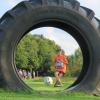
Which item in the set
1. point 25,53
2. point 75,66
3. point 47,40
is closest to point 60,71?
point 75,66

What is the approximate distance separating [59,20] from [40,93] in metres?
1.64

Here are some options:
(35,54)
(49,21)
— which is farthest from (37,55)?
(49,21)

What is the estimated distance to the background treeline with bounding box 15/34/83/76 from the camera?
198 ft

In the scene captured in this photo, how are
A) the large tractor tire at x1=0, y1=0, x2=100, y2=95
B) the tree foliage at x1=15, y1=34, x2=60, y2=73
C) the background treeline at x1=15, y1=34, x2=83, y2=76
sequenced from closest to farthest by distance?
the large tractor tire at x1=0, y1=0, x2=100, y2=95, the background treeline at x1=15, y1=34, x2=83, y2=76, the tree foliage at x1=15, y1=34, x2=60, y2=73

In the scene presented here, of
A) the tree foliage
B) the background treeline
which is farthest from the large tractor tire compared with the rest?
the tree foliage

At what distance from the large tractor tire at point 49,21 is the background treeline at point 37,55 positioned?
4407 centimetres

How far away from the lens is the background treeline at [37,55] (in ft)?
198

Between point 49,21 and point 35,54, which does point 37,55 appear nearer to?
point 35,54

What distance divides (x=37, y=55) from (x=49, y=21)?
5554cm

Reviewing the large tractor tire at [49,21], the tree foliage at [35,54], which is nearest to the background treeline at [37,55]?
the tree foliage at [35,54]

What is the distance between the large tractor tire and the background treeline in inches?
1735

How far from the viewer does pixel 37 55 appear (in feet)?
220

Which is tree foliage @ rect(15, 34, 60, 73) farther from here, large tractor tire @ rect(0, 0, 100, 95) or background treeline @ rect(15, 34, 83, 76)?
large tractor tire @ rect(0, 0, 100, 95)

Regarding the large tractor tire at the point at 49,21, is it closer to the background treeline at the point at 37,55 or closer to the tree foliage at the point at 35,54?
the background treeline at the point at 37,55
